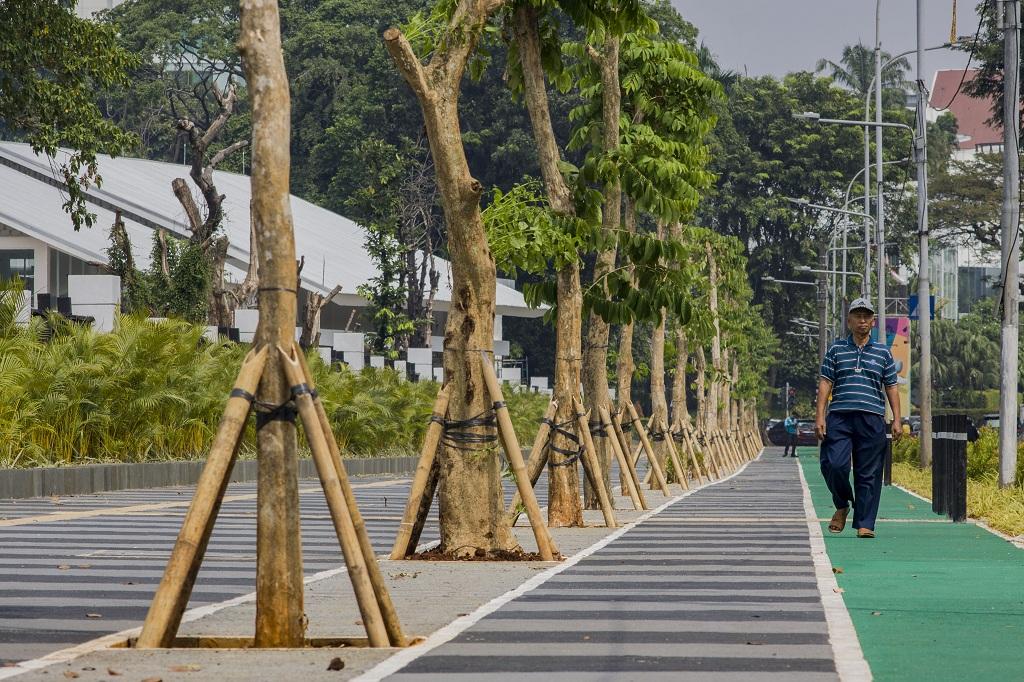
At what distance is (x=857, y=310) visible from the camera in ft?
54.3

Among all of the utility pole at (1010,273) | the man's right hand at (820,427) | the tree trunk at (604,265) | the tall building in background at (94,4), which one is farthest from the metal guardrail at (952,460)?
the tall building in background at (94,4)

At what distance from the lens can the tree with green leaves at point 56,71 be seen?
2738cm

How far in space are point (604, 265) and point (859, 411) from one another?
21.6 feet

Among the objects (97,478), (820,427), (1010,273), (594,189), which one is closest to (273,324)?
(820,427)

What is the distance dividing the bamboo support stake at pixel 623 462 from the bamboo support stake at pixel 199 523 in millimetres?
12544

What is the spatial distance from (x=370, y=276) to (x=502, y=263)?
136ft

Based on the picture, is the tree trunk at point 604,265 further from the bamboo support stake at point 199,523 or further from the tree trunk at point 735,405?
the tree trunk at point 735,405

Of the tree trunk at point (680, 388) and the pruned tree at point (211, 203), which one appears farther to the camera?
the pruned tree at point (211, 203)

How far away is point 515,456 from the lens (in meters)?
14.0

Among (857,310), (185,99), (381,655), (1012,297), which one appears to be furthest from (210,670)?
(185,99)

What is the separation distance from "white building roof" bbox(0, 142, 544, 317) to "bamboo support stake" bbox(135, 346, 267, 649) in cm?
3246

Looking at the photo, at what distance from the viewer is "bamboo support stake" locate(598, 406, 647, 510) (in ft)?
71.6

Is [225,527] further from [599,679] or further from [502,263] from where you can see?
[599,679]

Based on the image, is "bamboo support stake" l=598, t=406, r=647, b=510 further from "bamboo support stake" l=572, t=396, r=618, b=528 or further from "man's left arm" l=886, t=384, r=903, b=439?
"man's left arm" l=886, t=384, r=903, b=439
